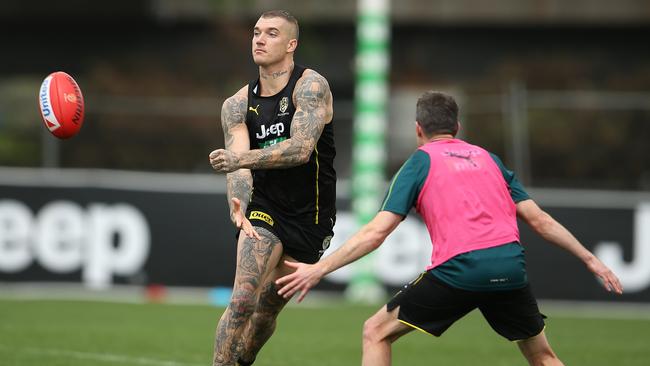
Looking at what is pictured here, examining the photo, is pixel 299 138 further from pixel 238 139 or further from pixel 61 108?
pixel 61 108

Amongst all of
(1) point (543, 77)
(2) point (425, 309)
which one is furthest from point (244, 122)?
(1) point (543, 77)

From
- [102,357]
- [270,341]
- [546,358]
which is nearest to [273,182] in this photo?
[546,358]

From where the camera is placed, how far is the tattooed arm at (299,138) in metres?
7.71

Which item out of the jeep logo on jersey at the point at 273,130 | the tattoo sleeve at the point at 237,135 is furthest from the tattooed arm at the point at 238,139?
the jeep logo on jersey at the point at 273,130


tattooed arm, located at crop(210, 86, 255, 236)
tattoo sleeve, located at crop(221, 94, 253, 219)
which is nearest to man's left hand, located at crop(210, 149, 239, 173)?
tattooed arm, located at crop(210, 86, 255, 236)

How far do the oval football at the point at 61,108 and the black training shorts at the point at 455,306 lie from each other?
323cm

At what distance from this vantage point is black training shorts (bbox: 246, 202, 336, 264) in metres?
8.22

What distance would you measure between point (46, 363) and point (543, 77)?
1855 cm

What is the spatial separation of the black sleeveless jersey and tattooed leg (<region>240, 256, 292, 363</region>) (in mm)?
397

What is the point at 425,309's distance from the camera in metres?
6.91

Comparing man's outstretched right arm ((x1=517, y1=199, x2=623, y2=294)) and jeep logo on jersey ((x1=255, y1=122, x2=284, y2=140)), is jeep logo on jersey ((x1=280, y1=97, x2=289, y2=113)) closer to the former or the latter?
jeep logo on jersey ((x1=255, y1=122, x2=284, y2=140))

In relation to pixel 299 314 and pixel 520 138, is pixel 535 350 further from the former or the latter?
pixel 520 138

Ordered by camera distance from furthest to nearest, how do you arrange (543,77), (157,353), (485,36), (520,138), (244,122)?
(485,36) < (543,77) < (520,138) < (157,353) < (244,122)

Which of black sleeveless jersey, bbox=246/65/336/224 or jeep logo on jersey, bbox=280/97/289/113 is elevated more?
jeep logo on jersey, bbox=280/97/289/113
